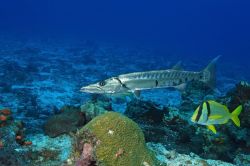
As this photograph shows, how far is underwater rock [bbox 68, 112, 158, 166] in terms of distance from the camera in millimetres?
5707

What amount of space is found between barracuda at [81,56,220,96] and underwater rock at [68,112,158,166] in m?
1.63

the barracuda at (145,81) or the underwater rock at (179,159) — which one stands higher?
the barracuda at (145,81)

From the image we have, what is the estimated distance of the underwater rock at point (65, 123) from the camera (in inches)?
365

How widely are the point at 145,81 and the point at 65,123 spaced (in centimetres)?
303

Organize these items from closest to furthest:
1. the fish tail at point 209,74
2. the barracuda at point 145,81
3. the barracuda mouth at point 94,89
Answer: the barracuda mouth at point 94,89, the barracuda at point 145,81, the fish tail at point 209,74

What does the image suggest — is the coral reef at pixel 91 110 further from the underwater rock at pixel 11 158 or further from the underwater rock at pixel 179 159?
the underwater rock at pixel 11 158

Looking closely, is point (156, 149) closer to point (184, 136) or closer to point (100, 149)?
point (184, 136)

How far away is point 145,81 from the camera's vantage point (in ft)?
26.0

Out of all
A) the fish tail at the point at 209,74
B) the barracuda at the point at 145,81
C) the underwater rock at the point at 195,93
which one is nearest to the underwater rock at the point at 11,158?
the barracuda at the point at 145,81

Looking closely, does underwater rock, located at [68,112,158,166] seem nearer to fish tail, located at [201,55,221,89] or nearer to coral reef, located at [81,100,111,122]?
fish tail, located at [201,55,221,89]

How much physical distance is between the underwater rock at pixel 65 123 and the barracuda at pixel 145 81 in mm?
2195

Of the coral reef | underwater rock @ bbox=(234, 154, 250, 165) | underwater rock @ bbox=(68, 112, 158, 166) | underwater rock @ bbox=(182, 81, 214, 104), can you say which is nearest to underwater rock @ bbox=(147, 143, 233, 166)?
underwater rock @ bbox=(234, 154, 250, 165)

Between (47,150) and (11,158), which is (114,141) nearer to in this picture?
(11,158)

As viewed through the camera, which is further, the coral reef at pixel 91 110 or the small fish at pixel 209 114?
the coral reef at pixel 91 110
